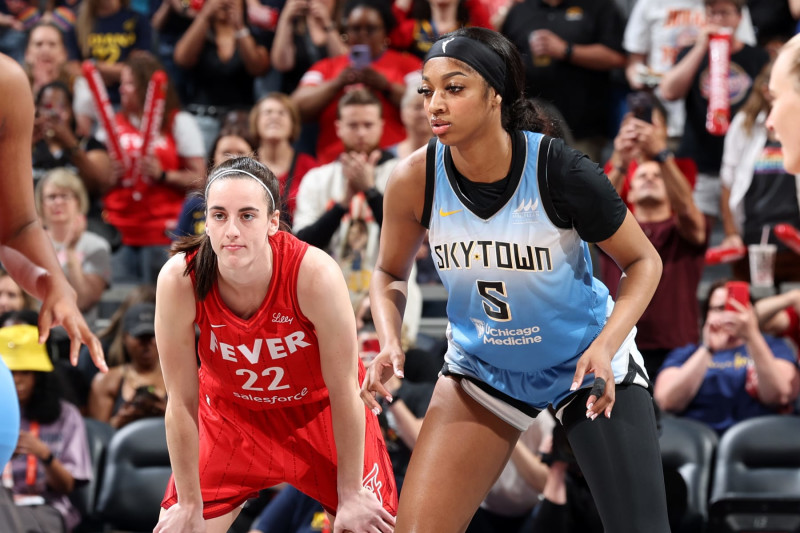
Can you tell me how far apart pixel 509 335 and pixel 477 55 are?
785 mm

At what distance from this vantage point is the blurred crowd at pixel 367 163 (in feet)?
17.2

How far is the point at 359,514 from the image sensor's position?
3342 mm

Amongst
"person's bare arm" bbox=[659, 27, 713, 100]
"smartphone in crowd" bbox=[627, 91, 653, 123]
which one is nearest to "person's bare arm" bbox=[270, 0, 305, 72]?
"person's bare arm" bbox=[659, 27, 713, 100]

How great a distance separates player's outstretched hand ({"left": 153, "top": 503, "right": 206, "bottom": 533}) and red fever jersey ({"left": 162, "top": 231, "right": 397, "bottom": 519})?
0.08 metres

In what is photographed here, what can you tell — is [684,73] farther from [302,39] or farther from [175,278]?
[175,278]

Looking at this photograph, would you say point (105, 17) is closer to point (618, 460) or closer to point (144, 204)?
point (144, 204)

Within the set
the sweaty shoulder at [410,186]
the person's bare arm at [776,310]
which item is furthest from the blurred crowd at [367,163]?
the sweaty shoulder at [410,186]

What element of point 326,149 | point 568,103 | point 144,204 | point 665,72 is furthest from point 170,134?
point 665,72

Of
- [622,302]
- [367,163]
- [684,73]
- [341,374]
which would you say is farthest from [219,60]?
[622,302]

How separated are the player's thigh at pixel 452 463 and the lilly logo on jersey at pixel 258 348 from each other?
458 mm

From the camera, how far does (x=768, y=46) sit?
22.5ft

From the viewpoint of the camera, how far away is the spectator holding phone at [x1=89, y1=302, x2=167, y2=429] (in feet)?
18.4

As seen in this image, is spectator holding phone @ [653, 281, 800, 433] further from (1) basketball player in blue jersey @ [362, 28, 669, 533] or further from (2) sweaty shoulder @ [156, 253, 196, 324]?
(2) sweaty shoulder @ [156, 253, 196, 324]

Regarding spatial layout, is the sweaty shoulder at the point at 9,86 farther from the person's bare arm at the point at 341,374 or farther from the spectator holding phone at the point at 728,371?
the spectator holding phone at the point at 728,371
